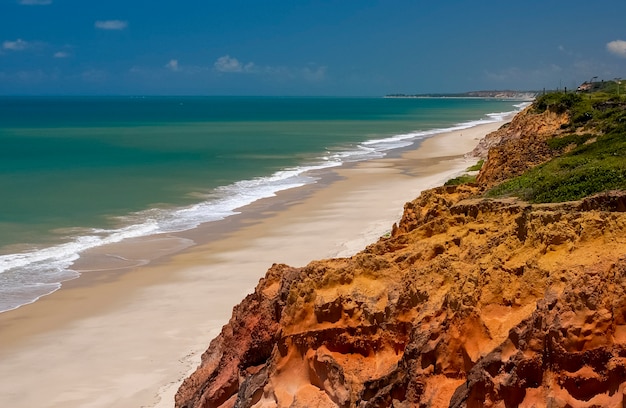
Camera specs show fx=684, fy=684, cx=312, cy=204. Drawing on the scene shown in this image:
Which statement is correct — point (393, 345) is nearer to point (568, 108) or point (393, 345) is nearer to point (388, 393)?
point (388, 393)

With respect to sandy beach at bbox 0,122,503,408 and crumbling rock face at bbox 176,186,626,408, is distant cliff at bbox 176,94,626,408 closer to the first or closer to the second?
crumbling rock face at bbox 176,186,626,408

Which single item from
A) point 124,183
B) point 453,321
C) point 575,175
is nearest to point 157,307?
point 575,175

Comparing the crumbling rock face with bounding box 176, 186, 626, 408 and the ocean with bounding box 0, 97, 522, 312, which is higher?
the crumbling rock face with bounding box 176, 186, 626, 408

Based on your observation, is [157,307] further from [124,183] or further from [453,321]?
[124,183]

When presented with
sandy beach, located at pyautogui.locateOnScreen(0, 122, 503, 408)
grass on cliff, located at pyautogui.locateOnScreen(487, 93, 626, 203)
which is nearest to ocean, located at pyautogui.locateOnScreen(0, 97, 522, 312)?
sandy beach, located at pyautogui.locateOnScreen(0, 122, 503, 408)

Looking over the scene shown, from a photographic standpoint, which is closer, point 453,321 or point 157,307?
point 453,321

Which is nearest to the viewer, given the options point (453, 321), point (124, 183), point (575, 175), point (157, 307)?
point (453, 321)

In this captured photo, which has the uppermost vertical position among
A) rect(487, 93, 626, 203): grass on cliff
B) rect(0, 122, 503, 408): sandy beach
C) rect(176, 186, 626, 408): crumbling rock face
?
rect(487, 93, 626, 203): grass on cliff

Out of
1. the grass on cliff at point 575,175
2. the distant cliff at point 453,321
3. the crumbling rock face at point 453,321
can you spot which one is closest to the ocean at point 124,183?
the distant cliff at point 453,321
